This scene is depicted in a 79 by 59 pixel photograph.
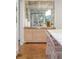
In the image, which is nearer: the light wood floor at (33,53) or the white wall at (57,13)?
the light wood floor at (33,53)

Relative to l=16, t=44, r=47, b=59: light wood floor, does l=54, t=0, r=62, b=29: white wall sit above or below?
above

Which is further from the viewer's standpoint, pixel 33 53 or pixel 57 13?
pixel 57 13

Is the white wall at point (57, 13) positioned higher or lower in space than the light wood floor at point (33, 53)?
higher

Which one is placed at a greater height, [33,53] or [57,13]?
[57,13]

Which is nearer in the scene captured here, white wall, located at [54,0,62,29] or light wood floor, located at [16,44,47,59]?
light wood floor, located at [16,44,47,59]
